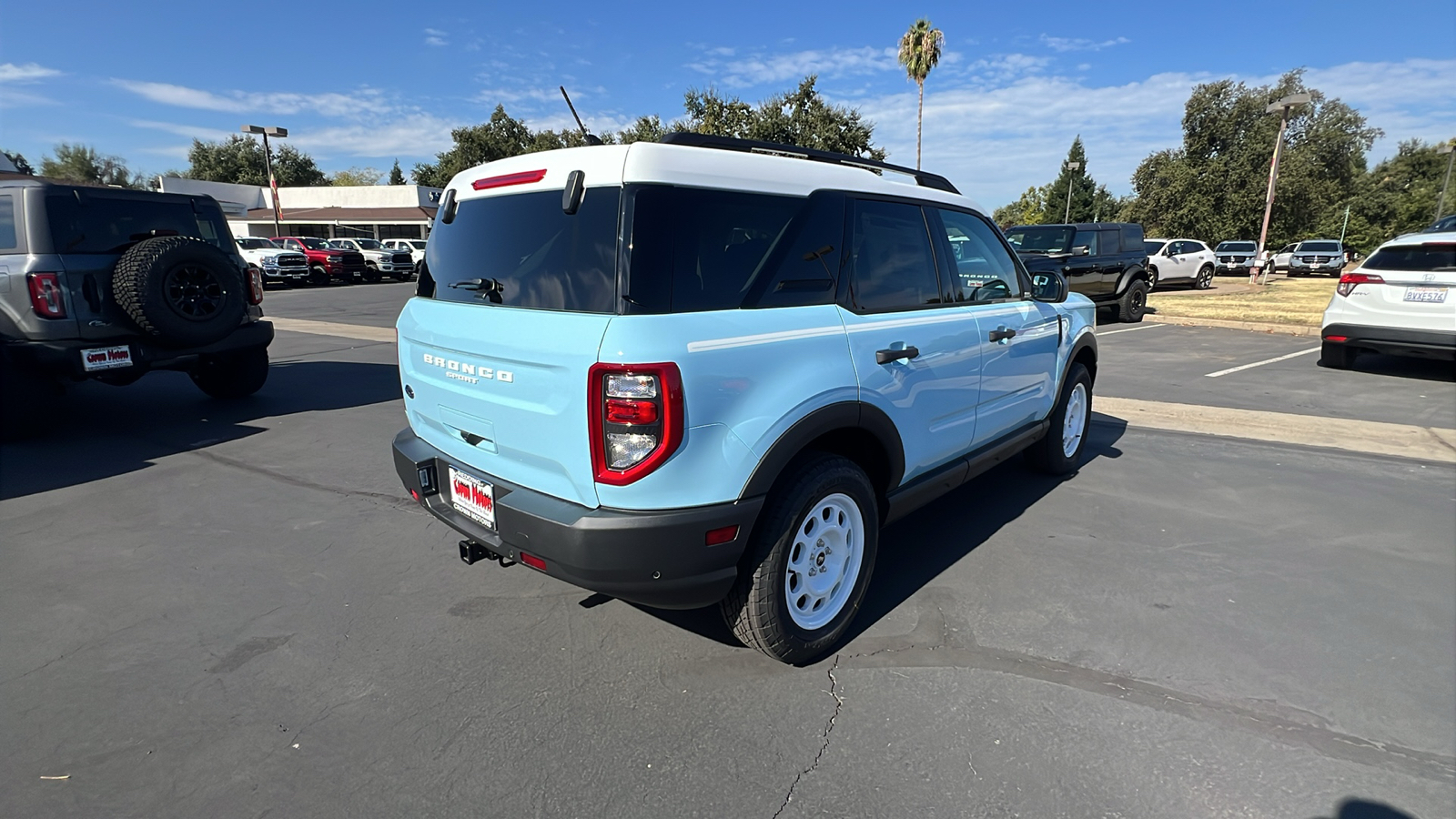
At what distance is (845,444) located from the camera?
3.05m

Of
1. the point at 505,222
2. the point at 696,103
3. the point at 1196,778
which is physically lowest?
→ the point at 1196,778

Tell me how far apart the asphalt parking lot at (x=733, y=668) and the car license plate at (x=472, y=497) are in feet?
2.01

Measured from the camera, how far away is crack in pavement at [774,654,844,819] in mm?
2184

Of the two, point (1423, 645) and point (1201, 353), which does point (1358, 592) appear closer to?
point (1423, 645)

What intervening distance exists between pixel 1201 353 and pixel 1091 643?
9.76 m

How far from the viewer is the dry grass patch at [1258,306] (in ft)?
47.6

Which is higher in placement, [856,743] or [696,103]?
[696,103]

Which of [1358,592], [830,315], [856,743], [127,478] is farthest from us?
[127,478]

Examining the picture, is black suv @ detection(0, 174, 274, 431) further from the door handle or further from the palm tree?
the palm tree

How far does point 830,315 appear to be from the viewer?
9.18ft

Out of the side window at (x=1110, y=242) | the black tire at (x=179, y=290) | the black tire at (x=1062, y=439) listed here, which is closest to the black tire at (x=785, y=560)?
the black tire at (x=1062, y=439)

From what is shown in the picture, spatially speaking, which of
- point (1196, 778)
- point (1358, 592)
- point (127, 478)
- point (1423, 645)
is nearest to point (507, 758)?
point (1196, 778)

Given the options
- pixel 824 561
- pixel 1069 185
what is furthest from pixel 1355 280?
pixel 1069 185

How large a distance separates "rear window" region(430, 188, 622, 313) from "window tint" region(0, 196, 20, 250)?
16.3ft
